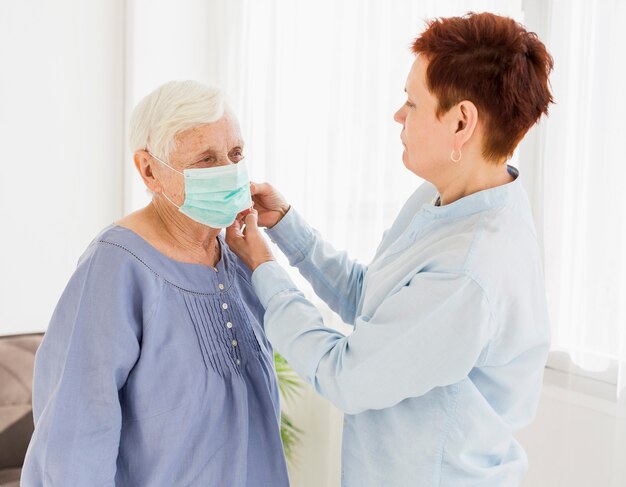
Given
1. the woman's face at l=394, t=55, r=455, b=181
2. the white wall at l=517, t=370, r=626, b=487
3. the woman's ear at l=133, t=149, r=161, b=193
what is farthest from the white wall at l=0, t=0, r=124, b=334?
the woman's face at l=394, t=55, r=455, b=181

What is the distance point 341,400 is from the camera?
1279 millimetres

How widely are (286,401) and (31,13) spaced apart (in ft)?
7.28

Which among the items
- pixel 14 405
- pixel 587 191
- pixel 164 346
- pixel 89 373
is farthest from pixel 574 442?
pixel 14 405

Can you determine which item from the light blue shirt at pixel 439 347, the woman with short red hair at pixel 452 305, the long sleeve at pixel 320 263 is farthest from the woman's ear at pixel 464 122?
the long sleeve at pixel 320 263

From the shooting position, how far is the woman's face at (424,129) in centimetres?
126

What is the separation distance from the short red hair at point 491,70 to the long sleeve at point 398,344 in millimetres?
295

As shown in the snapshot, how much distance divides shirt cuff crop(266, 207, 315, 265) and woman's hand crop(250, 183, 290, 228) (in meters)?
0.01

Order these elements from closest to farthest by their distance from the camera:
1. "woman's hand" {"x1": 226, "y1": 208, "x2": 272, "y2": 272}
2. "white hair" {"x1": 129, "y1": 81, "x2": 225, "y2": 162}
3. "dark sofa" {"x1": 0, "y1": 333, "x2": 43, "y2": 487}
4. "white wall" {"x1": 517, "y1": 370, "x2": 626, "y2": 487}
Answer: "white hair" {"x1": 129, "y1": 81, "x2": 225, "y2": 162}, "woman's hand" {"x1": 226, "y1": 208, "x2": 272, "y2": 272}, "white wall" {"x1": 517, "y1": 370, "x2": 626, "y2": 487}, "dark sofa" {"x1": 0, "y1": 333, "x2": 43, "y2": 487}

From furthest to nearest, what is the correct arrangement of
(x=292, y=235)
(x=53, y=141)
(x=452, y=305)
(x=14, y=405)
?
(x=53, y=141)
(x=14, y=405)
(x=292, y=235)
(x=452, y=305)

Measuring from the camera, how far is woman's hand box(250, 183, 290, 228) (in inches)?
67.1

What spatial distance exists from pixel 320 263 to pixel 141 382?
22.3 inches

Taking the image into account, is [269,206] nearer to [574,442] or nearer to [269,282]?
[269,282]

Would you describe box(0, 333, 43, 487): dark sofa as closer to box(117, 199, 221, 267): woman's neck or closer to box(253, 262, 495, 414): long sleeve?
box(117, 199, 221, 267): woman's neck

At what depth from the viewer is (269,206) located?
1.72m
